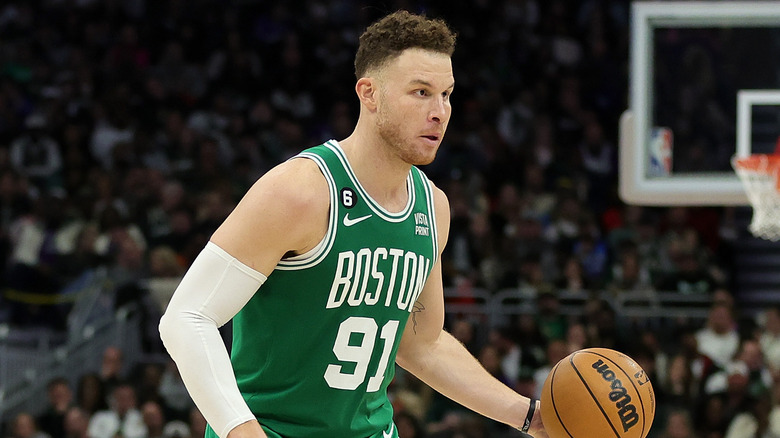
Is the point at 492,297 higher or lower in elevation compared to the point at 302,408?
lower

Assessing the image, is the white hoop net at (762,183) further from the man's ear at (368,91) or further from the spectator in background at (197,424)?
the spectator in background at (197,424)

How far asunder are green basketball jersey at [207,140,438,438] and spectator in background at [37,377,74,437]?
21.3 ft

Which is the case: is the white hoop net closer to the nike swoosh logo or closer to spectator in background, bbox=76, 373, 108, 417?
the nike swoosh logo

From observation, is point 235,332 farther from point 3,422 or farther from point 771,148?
point 3,422

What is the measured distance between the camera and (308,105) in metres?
13.2

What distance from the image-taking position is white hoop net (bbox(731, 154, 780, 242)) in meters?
6.36

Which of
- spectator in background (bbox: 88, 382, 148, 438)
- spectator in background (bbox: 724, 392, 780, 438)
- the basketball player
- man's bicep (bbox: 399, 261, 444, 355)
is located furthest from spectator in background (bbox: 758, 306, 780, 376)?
the basketball player

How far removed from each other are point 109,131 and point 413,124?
9826mm

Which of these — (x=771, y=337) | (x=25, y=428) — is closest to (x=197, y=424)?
(x=25, y=428)

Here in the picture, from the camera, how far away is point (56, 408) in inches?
368

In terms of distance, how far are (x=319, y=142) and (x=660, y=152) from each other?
672cm

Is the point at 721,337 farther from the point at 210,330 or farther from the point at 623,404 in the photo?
the point at 210,330

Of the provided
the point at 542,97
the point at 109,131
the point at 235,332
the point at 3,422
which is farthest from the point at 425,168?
the point at 235,332

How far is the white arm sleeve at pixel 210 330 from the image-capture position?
115 inches
